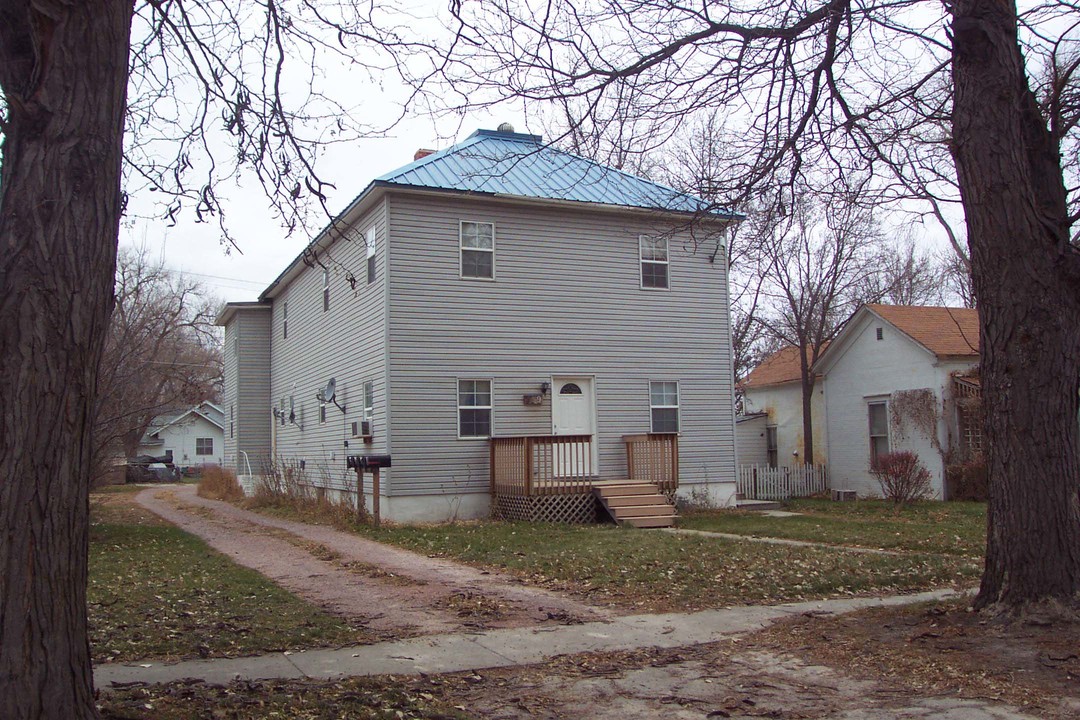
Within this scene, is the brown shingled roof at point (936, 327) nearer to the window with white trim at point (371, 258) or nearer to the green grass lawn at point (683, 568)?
the green grass lawn at point (683, 568)

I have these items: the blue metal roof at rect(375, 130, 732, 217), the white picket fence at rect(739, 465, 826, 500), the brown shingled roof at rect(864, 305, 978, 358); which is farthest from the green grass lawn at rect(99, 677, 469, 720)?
the brown shingled roof at rect(864, 305, 978, 358)

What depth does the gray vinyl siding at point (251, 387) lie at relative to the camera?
26.5 metres

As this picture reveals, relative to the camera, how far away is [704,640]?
269 inches

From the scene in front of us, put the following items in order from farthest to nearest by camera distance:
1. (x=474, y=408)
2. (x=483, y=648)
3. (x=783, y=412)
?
(x=783, y=412) < (x=474, y=408) < (x=483, y=648)

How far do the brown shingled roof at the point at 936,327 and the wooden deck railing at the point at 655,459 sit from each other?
8084 mm

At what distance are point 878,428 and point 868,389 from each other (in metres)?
1.05

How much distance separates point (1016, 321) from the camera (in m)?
6.59

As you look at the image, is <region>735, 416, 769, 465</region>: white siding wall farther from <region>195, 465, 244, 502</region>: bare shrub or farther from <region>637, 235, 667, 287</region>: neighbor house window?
<region>195, 465, 244, 502</region>: bare shrub

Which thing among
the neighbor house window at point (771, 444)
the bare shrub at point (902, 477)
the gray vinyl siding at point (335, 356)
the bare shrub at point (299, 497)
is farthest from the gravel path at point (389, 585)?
the neighbor house window at point (771, 444)

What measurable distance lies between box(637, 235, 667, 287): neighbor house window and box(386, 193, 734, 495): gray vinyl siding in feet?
0.63

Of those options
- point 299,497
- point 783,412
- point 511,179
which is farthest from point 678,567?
point 783,412

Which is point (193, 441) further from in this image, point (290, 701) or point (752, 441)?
point (290, 701)

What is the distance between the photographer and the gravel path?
25.1ft

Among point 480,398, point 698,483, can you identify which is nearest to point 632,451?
point 698,483
